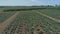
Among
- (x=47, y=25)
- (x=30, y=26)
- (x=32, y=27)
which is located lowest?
(x=47, y=25)

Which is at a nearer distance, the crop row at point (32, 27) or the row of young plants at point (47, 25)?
the crop row at point (32, 27)

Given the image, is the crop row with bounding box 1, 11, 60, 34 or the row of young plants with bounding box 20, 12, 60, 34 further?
the row of young plants with bounding box 20, 12, 60, 34

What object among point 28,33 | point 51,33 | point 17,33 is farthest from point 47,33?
point 17,33

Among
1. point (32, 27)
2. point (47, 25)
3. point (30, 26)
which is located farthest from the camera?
point (47, 25)

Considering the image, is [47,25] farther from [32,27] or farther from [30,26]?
[32,27]

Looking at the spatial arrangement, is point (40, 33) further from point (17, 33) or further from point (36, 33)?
point (17, 33)

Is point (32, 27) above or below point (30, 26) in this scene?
above

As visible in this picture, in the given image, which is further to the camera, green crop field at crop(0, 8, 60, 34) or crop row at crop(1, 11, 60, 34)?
green crop field at crop(0, 8, 60, 34)

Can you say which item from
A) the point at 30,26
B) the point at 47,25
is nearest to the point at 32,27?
the point at 30,26

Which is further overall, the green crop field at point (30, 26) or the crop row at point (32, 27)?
the green crop field at point (30, 26)

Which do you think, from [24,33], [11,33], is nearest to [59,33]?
[24,33]
